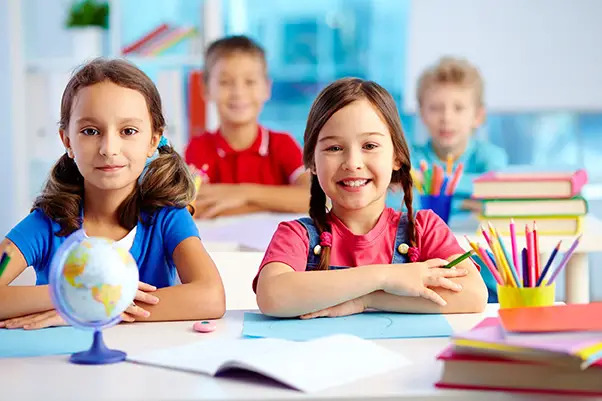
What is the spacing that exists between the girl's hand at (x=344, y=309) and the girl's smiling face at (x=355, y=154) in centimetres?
19

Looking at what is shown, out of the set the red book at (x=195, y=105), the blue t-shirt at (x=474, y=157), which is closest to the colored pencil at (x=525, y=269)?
the blue t-shirt at (x=474, y=157)

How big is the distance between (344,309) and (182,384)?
454mm

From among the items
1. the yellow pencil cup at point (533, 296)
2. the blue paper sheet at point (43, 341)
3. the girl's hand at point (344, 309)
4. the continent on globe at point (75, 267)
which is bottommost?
the blue paper sheet at point (43, 341)

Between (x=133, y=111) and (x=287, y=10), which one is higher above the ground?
(x=287, y=10)

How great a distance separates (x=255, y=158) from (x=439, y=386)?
245cm

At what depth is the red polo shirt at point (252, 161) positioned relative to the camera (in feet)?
11.5

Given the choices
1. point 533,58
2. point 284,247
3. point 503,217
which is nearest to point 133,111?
point 284,247

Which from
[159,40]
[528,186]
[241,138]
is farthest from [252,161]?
[159,40]

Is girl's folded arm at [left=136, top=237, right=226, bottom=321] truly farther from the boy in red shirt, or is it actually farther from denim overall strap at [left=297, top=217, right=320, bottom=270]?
the boy in red shirt

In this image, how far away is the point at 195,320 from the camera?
156 centimetres

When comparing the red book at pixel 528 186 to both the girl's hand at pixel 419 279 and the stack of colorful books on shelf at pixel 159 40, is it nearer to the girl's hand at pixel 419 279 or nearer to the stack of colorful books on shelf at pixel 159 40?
the girl's hand at pixel 419 279

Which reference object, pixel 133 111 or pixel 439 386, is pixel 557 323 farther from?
pixel 133 111

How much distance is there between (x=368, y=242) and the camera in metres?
1.68

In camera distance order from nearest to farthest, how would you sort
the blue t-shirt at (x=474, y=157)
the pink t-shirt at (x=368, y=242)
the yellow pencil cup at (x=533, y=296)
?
the yellow pencil cup at (x=533, y=296) < the pink t-shirt at (x=368, y=242) < the blue t-shirt at (x=474, y=157)
